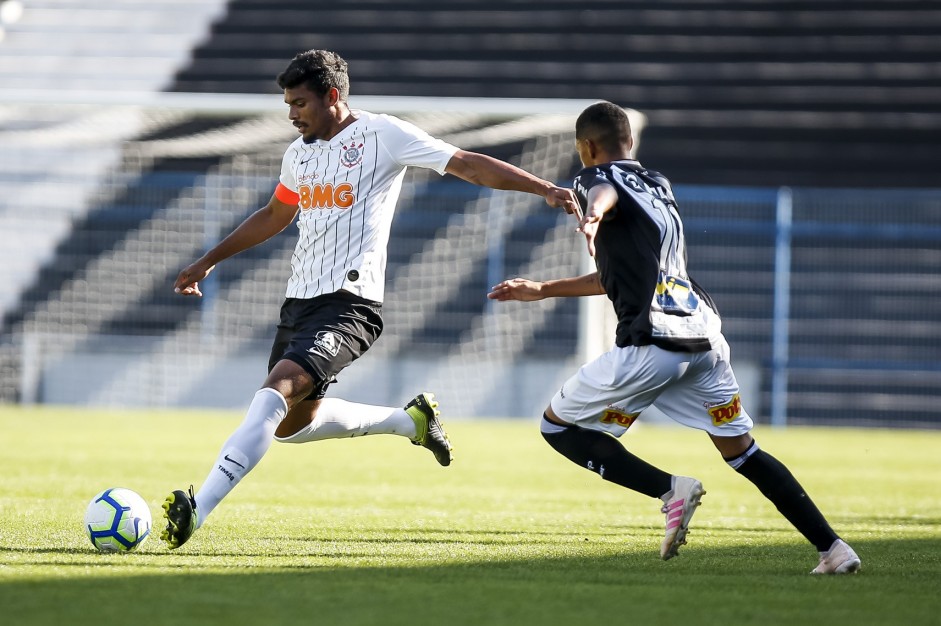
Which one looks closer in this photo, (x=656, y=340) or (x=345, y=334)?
(x=656, y=340)

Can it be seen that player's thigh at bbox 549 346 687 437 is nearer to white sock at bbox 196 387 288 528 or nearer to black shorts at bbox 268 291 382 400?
black shorts at bbox 268 291 382 400

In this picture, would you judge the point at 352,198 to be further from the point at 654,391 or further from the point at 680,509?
the point at 680,509

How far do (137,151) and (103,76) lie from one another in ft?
11.0

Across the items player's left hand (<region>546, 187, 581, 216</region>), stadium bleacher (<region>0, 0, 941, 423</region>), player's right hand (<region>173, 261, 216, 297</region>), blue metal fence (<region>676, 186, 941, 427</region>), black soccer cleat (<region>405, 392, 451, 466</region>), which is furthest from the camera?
stadium bleacher (<region>0, 0, 941, 423</region>)

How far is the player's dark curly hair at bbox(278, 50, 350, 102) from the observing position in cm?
539

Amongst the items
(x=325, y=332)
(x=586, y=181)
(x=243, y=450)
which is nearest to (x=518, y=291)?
(x=586, y=181)

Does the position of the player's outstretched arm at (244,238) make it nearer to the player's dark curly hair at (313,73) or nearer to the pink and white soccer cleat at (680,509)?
the player's dark curly hair at (313,73)

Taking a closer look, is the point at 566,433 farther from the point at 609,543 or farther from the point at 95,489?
the point at 95,489

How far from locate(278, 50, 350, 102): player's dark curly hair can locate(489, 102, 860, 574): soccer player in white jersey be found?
111cm

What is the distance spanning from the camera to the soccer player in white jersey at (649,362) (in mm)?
4691

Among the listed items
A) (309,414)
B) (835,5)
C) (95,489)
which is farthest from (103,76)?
(309,414)

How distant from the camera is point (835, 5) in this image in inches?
769

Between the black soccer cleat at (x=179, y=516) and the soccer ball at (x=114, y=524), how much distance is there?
0.56 ft

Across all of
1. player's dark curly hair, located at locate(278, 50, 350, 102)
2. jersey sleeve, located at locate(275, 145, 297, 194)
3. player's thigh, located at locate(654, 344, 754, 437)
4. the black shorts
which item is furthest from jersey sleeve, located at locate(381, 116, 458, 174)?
player's thigh, located at locate(654, 344, 754, 437)
